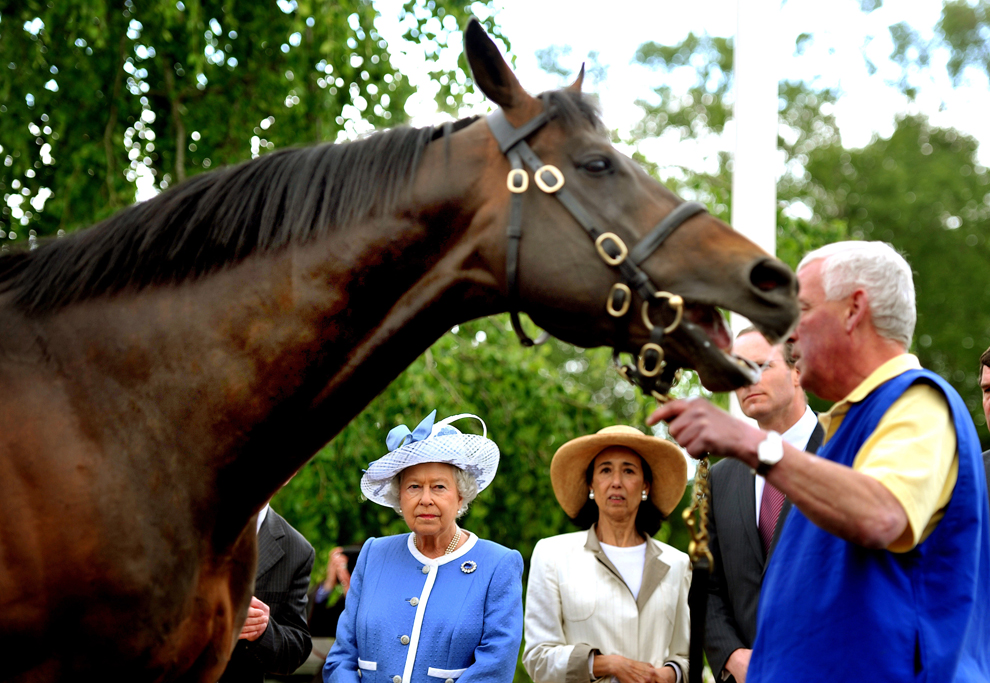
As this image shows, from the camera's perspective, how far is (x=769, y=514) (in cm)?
337

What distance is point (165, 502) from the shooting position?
197 cm

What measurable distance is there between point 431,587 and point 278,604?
62 centimetres

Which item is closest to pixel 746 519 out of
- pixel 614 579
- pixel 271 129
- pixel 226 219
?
pixel 614 579

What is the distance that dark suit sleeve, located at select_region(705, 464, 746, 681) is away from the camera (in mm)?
3240

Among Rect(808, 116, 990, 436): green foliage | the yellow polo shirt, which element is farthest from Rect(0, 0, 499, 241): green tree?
Rect(808, 116, 990, 436): green foliage

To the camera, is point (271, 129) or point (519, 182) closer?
point (519, 182)

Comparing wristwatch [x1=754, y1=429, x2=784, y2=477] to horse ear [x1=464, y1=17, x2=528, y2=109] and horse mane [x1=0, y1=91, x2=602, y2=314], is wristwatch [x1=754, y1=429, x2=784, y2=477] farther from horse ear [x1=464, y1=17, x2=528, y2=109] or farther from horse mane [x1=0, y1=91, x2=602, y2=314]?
horse ear [x1=464, y1=17, x2=528, y2=109]

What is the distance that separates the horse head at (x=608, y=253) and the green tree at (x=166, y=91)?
454cm

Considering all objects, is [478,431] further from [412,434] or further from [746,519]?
[746,519]

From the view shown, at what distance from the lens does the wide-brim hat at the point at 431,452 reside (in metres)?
3.52

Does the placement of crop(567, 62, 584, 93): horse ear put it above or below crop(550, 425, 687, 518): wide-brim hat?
above

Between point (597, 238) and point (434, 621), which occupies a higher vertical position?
point (597, 238)

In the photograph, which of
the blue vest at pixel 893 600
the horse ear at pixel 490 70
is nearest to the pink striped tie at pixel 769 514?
the blue vest at pixel 893 600

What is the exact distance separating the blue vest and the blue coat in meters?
1.35
